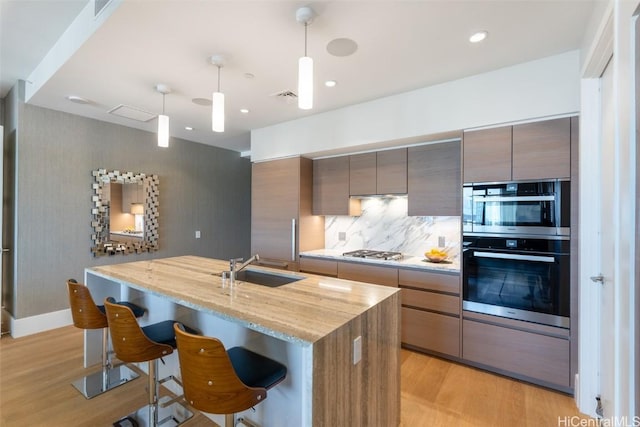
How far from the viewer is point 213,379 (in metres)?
1.26

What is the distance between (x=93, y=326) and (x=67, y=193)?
7.69 ft

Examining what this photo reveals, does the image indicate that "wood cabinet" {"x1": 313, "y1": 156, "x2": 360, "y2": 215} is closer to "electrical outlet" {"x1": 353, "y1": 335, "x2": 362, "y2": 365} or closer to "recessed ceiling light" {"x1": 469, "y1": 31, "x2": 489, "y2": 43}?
"recessed ceiling light" {"x1": 469, "y1": 31, "x2": 489, "y2": 43}

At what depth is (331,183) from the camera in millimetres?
3916

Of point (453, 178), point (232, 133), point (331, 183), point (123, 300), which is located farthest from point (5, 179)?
point (453, 178)

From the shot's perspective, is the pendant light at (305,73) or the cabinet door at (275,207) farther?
the cabinet door at (275,207)

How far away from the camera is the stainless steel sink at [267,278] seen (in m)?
2.25

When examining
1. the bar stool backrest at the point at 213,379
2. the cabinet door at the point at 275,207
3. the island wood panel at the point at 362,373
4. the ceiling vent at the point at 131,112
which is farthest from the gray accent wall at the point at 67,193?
the island wood panel at the point at 362,373

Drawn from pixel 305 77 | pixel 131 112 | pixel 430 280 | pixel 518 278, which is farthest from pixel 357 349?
pixel 131 112

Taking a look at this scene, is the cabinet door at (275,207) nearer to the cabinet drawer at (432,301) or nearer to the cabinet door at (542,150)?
the cabinet drawer at (432,301)

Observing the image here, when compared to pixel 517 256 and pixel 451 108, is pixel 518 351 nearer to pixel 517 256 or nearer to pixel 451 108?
pixel 517 256

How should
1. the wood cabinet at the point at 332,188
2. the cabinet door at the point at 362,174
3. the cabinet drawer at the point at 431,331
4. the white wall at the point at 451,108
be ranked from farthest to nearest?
the wood cabinet at the point at 332,188, the cabinet door at the point at 362,174, the cabinet drawer at the point at 431,331, the white wall at the point at 451,108

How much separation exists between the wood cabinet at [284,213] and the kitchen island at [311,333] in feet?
5.45

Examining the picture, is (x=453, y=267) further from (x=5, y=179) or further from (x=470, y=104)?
(x=5, y=179)

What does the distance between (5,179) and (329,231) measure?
4.16 m
